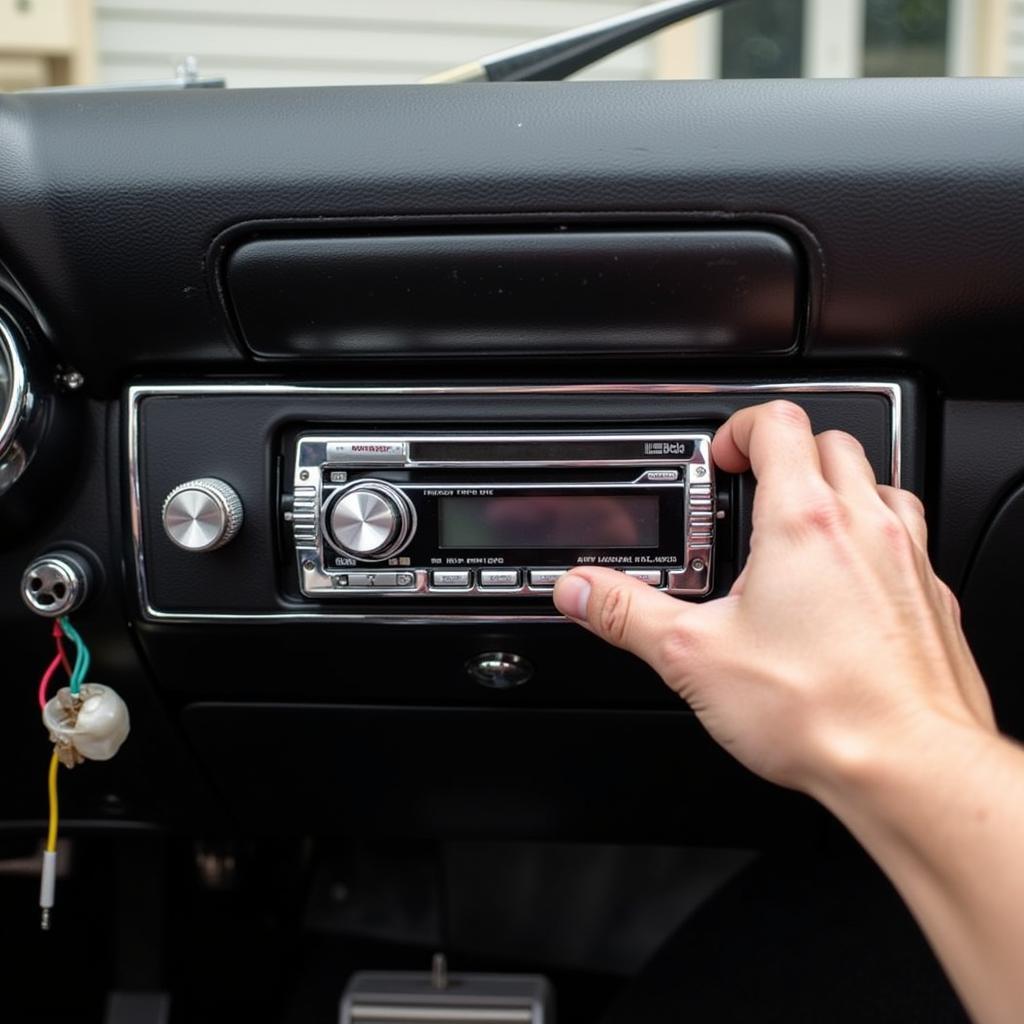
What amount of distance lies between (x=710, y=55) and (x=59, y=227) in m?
3.47

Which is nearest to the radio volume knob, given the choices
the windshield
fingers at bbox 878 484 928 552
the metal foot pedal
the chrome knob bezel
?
the chrome knob bezel

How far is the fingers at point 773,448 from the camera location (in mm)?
663

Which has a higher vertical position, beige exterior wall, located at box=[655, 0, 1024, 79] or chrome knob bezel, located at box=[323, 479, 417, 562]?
beige exterior wall, located at box=[655, 0, 1024, 79]

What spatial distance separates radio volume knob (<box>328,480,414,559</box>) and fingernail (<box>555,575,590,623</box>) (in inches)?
5.2

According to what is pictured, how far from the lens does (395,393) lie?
82cm

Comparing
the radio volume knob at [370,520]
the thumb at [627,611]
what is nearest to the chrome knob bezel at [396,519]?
the radio volume knob at [370,520]

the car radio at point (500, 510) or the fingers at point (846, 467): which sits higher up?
the fingers at point (846, 467)

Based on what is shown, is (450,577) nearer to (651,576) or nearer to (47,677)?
(651,576)

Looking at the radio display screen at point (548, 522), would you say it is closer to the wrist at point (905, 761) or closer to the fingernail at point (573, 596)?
the fingernail at point (573, 596)

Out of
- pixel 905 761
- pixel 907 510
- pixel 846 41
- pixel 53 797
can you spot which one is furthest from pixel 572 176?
pixel 846 41

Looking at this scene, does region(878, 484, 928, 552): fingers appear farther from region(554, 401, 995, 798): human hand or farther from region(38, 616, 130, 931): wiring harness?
region(38, 616, 130, 931): wiring harness

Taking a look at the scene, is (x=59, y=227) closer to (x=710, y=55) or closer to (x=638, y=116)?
(x=638, y=116)

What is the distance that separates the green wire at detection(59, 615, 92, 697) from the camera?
864 millimetres

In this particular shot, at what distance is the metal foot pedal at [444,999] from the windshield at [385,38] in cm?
266
